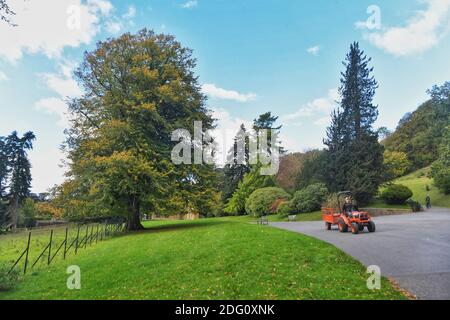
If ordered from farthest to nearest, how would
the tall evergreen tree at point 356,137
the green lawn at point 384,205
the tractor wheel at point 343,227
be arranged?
the tall evergreen tree at point 356,137 → the green lawn at point 384,205 → the tractor wheel at point 343,227

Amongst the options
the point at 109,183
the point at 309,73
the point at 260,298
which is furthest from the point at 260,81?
the point at 260,298

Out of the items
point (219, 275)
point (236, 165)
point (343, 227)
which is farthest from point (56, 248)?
point (236, 165)

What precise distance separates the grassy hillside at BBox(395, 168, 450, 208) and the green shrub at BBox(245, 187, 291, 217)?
1810 cm

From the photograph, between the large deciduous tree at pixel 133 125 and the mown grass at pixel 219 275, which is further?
the large deciduous tree at pixel 133 125

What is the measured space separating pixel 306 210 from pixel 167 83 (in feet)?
62.4

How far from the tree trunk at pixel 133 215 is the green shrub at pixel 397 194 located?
24483 millimetres

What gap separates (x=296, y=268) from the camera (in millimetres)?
7578

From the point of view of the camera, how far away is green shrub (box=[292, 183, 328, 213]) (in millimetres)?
29922

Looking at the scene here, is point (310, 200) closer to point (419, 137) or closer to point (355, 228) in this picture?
point (355, 228)

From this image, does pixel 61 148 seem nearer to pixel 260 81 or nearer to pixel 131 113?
pixel 131 113

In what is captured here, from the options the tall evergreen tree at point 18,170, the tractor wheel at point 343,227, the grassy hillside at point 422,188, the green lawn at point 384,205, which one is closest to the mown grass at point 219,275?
the tractor wheel at point 343,227

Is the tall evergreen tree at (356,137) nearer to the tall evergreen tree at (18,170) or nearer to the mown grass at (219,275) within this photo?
the mown grass at (219,275)

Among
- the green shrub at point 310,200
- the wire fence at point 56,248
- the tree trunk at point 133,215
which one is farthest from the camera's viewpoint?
the green shrub at point 310,200

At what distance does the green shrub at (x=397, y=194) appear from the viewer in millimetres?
29359
